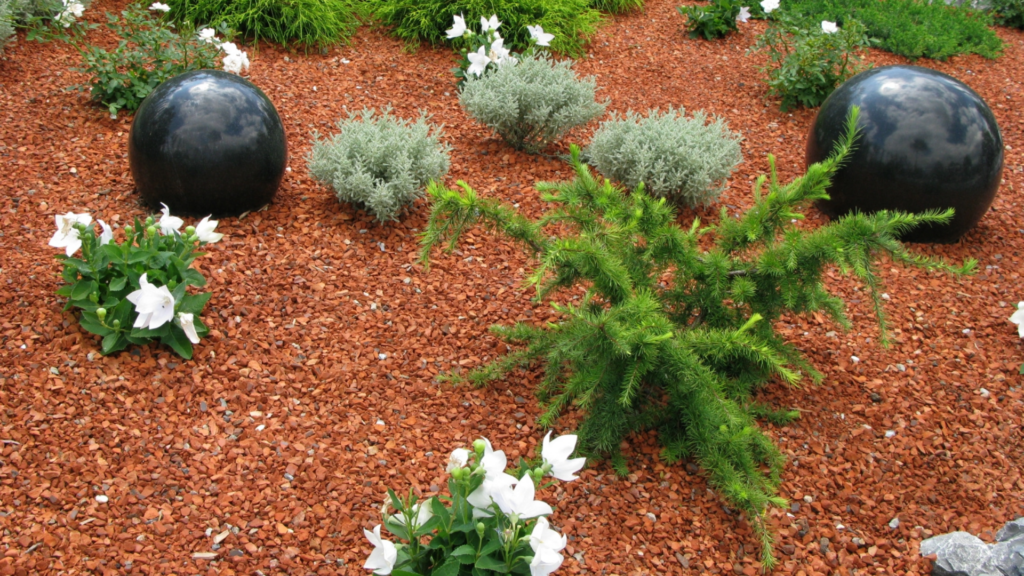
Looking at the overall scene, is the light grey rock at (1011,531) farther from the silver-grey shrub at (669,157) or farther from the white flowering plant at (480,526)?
the silver-grey shrub at (669,157)

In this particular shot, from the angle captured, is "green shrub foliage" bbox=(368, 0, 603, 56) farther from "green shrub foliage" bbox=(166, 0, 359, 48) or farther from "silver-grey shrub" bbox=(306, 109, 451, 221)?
"silver-grey shrub" bbox=(306, 109, 451, 221)

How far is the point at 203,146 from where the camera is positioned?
390 cm

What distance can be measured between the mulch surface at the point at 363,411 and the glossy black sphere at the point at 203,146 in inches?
8.3

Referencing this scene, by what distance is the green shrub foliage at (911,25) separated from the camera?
6867 millimetres

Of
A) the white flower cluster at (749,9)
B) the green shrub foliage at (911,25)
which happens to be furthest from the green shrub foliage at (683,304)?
the green shrub foliage at (911,25)

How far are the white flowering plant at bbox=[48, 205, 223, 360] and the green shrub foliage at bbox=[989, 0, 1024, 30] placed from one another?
27.5 ft

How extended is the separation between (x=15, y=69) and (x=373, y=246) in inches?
131

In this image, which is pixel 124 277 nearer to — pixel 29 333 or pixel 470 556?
pixel 29 333

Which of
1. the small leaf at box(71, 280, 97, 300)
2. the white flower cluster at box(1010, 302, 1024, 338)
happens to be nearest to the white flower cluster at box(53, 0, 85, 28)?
the small leaf at box(71, 280, 97, 300)

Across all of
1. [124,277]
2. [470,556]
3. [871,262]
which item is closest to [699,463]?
[871,262]

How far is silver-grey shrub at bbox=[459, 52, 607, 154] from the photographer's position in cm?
475

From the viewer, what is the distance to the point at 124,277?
10.4 feet

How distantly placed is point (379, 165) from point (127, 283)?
1.47 metres

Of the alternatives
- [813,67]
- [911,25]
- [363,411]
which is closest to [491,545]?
[363,411]
